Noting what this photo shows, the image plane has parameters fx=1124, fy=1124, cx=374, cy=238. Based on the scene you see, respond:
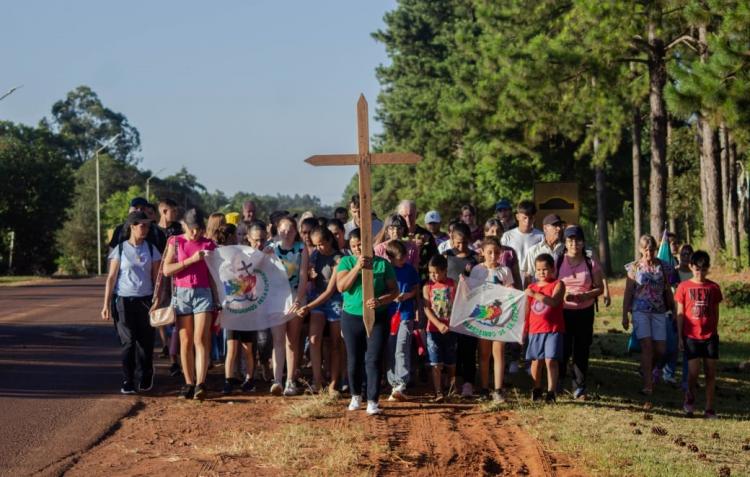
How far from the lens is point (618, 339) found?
19.9 m

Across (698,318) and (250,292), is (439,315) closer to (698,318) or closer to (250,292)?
(250,292)

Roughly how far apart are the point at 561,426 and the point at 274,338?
3.24 meters

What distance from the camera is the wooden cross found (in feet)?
33.9

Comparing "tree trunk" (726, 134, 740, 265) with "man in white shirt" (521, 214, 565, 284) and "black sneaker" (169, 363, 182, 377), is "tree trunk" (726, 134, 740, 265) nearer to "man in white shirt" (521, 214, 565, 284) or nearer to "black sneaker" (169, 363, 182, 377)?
"man in white shirt" (521, 214, 565, 284)

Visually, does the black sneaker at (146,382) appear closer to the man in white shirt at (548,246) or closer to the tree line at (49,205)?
the man in white shirt at (548,246)

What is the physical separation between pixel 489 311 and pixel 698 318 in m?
2.27

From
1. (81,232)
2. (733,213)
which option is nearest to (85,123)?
(81,232)

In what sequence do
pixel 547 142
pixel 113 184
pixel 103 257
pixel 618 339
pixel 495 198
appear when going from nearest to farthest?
pixel 618 339
pixel 547 142
pixel 495 198
pixel 103 257
pixel 113 184

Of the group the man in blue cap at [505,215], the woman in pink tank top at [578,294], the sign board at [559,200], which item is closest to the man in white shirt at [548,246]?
the woman in pink tank top at [578,294]

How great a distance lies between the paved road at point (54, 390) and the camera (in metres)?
8.98

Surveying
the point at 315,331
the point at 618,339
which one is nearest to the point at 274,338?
the point at 315,331

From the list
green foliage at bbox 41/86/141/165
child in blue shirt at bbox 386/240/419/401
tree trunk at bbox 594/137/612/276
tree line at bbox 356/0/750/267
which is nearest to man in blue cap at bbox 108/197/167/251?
child in blue shirt at bbox 386/240/419/401

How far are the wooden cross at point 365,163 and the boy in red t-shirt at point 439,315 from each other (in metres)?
1.18

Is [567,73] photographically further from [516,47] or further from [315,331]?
[315,331]
